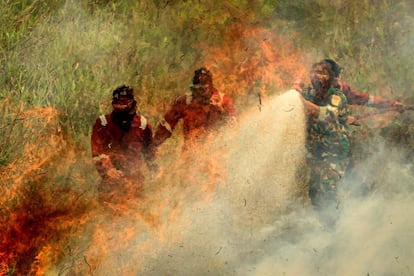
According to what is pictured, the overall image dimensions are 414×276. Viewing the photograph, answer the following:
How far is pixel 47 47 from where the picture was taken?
20.4 feet

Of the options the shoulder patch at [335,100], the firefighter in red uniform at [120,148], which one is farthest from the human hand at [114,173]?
the shoulder patch at [335,100]

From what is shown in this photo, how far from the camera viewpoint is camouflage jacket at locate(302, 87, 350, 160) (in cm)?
664

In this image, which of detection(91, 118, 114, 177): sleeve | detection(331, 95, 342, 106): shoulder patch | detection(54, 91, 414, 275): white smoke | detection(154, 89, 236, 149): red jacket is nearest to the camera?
detection(91, 118, 114, 177): sleeve

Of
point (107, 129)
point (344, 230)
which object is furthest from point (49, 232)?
point (344, 230)

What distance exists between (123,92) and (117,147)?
1.67ft

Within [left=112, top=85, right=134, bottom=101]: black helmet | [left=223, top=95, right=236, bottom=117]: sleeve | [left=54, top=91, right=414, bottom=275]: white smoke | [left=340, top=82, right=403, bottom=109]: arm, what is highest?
[left=112, top=85, right=134, bottom=101]: black helmet

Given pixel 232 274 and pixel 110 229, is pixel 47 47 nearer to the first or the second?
pixel 110 229

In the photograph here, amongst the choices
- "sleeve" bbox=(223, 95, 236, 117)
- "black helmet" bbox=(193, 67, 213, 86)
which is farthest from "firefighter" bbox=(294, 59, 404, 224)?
"black helmet" bbox=(193, 67, 213, 86)

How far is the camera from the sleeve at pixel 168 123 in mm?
6473

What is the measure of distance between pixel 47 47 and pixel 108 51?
552 mm

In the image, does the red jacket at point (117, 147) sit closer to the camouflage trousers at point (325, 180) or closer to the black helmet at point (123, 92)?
the black helmet at point (123, 92)

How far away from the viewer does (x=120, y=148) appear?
6324 millimetres

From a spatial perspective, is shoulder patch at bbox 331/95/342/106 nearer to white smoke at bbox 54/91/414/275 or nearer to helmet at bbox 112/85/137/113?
white smoke at bbox 54/91/414/275

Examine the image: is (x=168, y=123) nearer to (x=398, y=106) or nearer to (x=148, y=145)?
(x=148, y=145)
